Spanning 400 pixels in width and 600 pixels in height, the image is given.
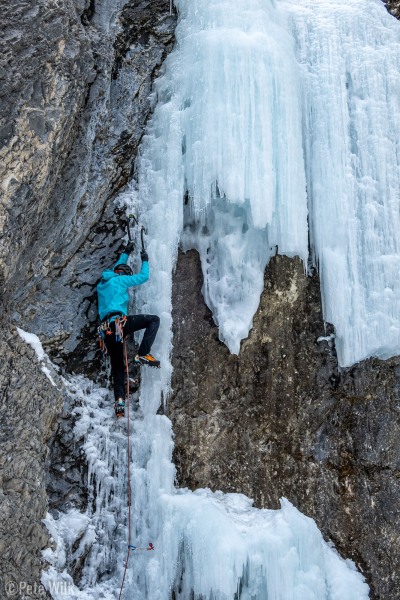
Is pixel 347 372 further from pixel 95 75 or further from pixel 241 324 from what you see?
pixel 95 75

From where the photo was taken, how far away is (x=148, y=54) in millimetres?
7395

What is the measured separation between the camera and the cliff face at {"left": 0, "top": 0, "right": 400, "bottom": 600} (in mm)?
5887

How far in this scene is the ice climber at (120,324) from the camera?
20.0 ft

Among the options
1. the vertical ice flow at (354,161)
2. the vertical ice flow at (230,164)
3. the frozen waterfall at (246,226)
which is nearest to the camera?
the frozen waterfall at (246,226)

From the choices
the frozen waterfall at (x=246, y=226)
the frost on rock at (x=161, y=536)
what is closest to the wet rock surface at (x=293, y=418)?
the frozen waterfall at (x=246, y=226)

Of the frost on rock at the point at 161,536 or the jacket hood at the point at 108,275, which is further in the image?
the jacket hood at the point at 108,275

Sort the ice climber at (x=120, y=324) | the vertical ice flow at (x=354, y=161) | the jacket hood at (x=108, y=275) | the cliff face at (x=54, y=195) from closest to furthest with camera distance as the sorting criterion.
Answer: the cliff face at (x=54, y=195), the ice climber at (x=120, y=324), the jacket hood at (x=108, y=275), the vertical ice flow at (x=354, y=161)

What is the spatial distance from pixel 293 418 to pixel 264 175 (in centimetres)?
238

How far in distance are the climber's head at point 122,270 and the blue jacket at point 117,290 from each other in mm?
71

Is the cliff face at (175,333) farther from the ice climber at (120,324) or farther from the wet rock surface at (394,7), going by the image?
the wet rock surface at (394,7)

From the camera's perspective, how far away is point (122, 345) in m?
6.13

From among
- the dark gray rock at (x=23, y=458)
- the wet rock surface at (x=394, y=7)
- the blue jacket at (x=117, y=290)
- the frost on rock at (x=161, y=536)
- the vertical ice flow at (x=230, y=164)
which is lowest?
the frost on rock at (x=161, y=536)

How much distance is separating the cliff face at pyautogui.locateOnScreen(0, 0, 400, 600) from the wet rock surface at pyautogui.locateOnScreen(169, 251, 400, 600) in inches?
0.4

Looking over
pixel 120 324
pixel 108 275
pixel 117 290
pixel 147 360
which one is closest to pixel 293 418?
pixel 147 360
